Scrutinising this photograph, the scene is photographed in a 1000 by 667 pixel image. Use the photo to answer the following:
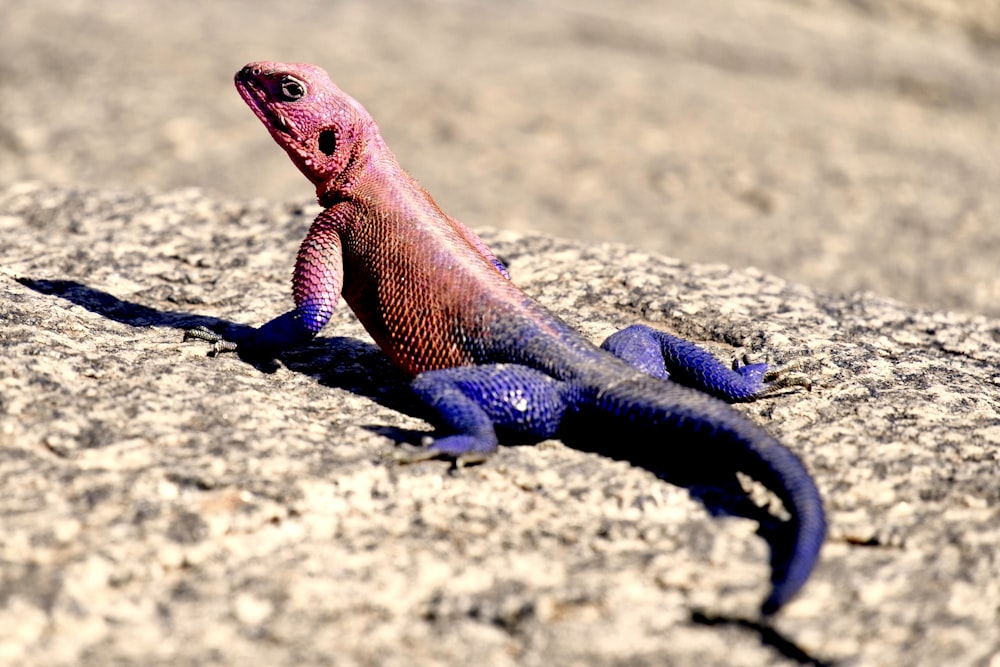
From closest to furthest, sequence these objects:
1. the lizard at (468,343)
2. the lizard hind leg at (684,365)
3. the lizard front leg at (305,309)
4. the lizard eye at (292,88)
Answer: the lizard at (468,343), the lizard hind leg at (684,365), the lizard front leg at (305,309), the lizard eye at (292,88)

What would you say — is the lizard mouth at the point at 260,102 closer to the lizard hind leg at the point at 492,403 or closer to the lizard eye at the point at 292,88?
the lizard eye at the point at 292,88

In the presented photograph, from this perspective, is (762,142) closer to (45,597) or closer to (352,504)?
(352,504)

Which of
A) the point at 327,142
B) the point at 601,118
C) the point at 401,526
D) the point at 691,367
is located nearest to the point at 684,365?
the point at 691,367

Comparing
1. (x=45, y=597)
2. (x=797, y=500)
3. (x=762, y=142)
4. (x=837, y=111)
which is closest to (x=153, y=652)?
(x=45, y=597)

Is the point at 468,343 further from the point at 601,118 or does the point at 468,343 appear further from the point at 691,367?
the point at 601,118

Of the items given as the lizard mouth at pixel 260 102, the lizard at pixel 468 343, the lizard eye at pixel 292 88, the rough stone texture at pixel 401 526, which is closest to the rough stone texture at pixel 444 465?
the rough stone texture at pixel 401 526

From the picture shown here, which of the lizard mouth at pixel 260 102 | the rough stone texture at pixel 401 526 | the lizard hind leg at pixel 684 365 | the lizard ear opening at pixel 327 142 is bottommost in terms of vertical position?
the rough stone texture at pixel 401 526

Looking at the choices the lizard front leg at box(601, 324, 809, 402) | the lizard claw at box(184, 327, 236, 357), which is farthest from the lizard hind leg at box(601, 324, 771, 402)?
the lizard claw at box(184, 327, 236, 357)
